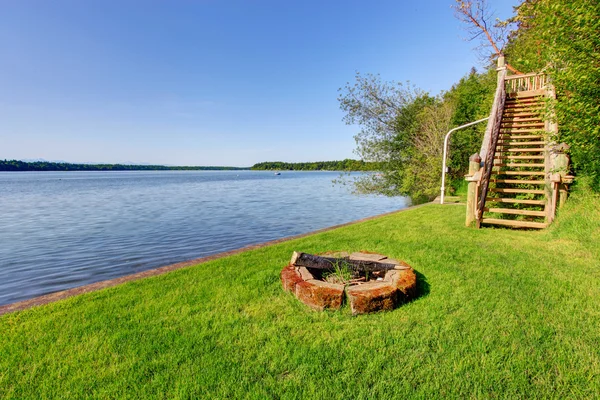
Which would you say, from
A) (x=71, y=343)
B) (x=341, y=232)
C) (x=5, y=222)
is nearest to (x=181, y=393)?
(x=71, y=343)

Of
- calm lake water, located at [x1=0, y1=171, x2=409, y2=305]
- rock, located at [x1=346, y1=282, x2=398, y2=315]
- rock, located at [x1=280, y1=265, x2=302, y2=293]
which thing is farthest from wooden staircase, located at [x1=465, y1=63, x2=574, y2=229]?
calm lake water, located at [x1=0, y1=171, x2=409, y2=305]

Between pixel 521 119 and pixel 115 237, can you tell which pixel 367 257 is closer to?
pixel 521 119

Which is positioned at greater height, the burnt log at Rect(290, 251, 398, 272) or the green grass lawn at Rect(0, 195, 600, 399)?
the burnt log at Rect(290, 251, 398, 272)

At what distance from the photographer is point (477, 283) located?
4.25 meters

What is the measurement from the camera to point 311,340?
3061 millimetres

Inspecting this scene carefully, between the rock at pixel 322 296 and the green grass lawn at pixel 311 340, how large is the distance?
111 mm

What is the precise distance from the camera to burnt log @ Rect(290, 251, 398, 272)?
173 inches

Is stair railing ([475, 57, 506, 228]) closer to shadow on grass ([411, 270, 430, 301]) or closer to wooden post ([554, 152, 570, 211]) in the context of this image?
wooden post ([554, 152, 570, 211])

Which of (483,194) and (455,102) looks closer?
(483,194)

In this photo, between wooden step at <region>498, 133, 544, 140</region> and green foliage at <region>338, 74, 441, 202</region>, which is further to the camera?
green foliage at <region>338, 74, 441, 202</region>

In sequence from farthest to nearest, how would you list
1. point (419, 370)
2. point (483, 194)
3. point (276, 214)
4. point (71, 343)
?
point (276, 214)
point (483, 194)
point (71, 343)
point (419, 370)

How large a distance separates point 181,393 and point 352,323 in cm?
179

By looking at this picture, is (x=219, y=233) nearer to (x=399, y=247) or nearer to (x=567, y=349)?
(x=399, y=247)

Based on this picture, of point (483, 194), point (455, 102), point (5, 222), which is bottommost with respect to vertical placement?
point (5, 222)
